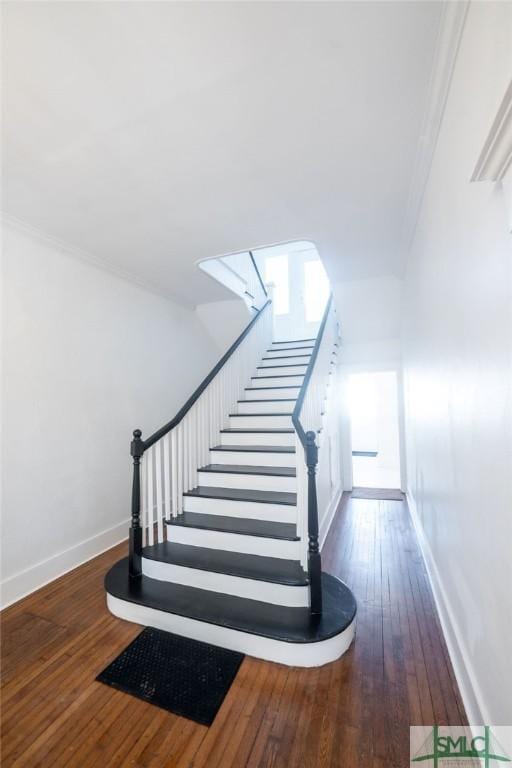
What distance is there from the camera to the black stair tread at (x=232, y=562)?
212 centimetres

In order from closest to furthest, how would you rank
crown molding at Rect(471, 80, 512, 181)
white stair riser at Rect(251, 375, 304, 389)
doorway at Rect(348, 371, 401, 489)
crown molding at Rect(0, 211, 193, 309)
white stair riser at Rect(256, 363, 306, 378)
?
crown molding at Rect(471, 80, 512, 181) < crown molding at Rect(0, 211, 193, 309) < white stair riser at Rect(251, 375, 304, 389) < white stair riser at Rect(256, 363, 306, 378) < doorway at Rect(348, 371, 401, 489)

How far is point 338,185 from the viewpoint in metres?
2.31

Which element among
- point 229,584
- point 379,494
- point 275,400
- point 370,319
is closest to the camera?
point 229,584

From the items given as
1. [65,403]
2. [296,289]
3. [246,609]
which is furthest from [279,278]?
[246,609]

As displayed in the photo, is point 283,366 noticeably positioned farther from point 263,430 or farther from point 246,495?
point 246,495

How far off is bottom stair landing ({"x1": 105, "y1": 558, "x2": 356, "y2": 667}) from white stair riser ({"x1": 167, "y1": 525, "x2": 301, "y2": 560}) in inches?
12.6

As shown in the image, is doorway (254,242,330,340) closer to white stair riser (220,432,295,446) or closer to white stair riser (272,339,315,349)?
white stair riser (272,339,315,349)

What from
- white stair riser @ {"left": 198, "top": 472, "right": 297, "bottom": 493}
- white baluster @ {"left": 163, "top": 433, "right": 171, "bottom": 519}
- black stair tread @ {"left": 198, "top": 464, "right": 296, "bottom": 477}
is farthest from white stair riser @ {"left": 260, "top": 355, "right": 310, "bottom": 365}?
white baluster @ {"left": 163, "top": 433, "right": 171, "bottom": 519}

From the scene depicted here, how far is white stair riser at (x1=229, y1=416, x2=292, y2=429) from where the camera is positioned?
367cm

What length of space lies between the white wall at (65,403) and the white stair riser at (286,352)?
2.06 m

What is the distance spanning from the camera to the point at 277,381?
4488mm

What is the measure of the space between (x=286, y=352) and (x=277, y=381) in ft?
3.13

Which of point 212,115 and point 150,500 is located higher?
point 212,115

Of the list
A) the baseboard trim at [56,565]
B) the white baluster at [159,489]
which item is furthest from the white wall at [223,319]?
the baseboard trim at [56,565]
